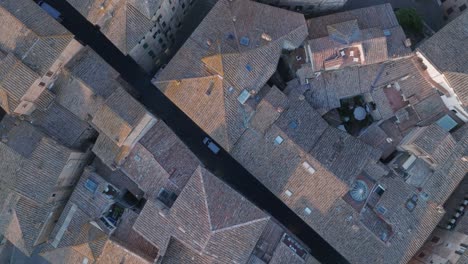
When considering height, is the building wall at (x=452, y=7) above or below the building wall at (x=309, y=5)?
above

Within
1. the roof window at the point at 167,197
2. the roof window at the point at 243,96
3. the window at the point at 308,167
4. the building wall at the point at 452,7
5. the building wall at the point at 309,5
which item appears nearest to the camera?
the window at the point at 308,167

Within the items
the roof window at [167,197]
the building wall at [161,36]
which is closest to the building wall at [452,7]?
the building wall at [161,36]

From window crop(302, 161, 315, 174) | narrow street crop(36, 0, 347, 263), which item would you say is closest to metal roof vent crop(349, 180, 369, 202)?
window crop(302, 161, 315, 174)

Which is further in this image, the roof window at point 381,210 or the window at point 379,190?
the window at point 379,190

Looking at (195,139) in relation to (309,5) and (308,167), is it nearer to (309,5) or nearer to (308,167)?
(308,167)

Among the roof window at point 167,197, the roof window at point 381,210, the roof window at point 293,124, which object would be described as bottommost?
the roof window at point 167,197

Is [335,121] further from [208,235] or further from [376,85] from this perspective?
[208,235]

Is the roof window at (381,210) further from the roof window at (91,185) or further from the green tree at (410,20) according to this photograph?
the roof window at (91,185)

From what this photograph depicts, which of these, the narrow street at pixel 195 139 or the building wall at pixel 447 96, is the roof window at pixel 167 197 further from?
the building wall at pixel 447 96

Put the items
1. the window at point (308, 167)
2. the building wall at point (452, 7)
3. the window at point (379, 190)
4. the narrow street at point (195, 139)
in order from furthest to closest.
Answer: the narrow street at point (195, 139) < the building wall at point (452, 7) < the window at point (379, 190) < the window at point (308, 167)

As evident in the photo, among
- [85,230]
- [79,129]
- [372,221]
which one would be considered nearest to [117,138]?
[79,129]
